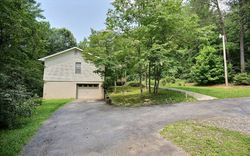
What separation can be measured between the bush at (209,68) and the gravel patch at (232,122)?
51.3 feet


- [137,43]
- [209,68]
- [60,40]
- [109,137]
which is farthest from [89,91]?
[60,40]

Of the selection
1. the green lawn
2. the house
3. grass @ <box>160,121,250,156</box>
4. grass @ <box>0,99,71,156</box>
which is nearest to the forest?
grass @ <box>0,99,71,156</box>

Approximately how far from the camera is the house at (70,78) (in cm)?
2228

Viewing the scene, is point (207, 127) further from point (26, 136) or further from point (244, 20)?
point (244, 20)

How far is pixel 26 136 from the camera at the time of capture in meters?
6.61

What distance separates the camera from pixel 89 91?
2314 centimetres

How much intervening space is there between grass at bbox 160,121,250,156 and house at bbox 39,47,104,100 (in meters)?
16.7

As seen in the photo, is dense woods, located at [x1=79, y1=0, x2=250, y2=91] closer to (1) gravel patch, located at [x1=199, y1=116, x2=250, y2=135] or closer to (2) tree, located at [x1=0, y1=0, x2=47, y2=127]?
(1) gravel patch, located at [x1=199, y1=116, x2=250, y2=135]

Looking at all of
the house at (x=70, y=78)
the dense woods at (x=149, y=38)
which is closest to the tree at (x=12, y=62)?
the dense woods at (x=149, y=38)

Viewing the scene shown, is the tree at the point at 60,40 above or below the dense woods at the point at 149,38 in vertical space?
above

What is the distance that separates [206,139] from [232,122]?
2274 mm

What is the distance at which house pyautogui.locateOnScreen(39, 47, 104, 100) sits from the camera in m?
22.3

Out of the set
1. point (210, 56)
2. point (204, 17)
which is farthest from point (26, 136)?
point (204, 17)

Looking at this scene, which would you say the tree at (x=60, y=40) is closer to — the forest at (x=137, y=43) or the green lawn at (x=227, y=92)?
the forest at (x=137, y=43)
